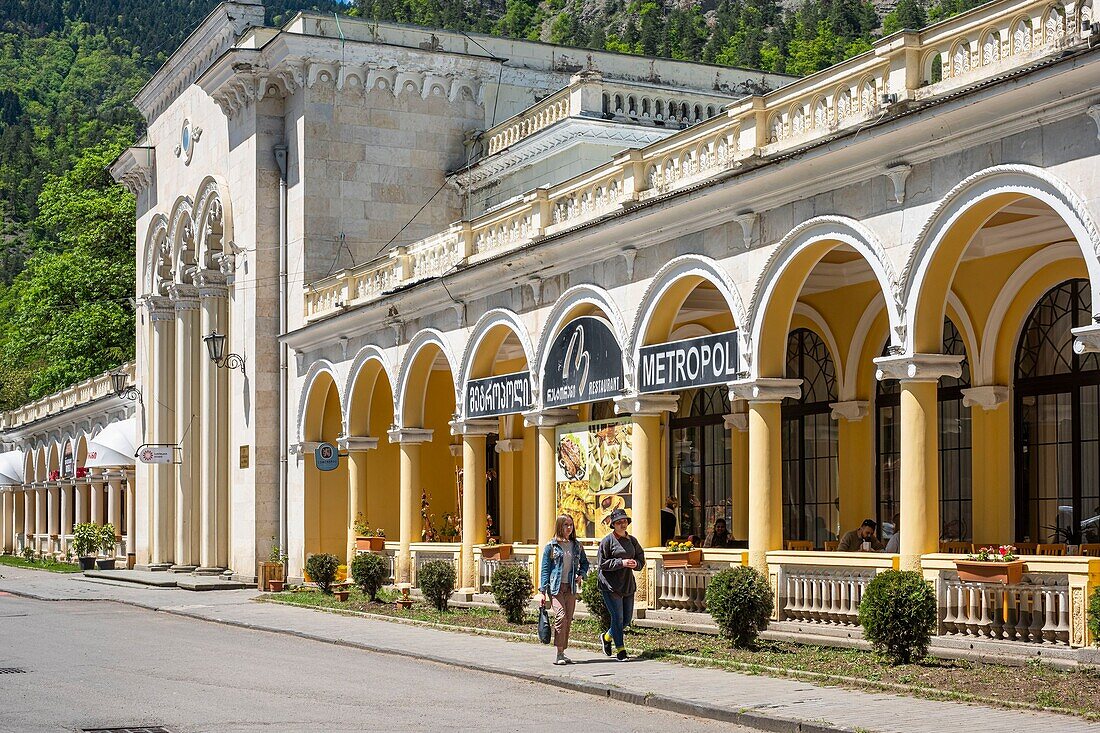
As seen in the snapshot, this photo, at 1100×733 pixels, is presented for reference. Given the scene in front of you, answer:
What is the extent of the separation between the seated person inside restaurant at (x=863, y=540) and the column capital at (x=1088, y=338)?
24.1 ft

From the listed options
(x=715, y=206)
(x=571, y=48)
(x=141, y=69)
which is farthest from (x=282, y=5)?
(x=715, y=206)

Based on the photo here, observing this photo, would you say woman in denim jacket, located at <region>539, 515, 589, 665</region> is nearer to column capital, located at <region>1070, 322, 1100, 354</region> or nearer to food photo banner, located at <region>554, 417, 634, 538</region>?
food photo banner, located at <region>554, 417, 634, 538</region>

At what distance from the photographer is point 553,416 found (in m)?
24.0

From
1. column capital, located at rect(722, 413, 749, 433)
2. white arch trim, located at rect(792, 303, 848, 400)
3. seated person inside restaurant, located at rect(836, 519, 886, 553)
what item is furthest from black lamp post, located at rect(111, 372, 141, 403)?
seated person inside restaurant, located at rect(836, 519, 886, 553)

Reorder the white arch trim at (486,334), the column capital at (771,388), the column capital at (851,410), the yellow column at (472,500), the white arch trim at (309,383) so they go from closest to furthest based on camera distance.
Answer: the column capital at (771,388) < the column capital at (851,410) < the white arch trim at (486,334) < the yellow column at (472,500) < the white arch trim at (309,383)

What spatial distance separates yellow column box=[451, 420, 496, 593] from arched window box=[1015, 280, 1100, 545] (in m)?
9.73

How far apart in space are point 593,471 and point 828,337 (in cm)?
416

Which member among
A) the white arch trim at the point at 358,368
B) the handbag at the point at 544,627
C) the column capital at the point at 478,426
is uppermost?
the white arch trim at the point at 358,368

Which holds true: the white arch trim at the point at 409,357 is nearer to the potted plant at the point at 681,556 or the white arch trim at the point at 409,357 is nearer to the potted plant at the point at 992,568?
the potted plant at the point at 681,556

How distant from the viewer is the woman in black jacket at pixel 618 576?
1711cm

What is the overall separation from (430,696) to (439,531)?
Result: 60.4 ft

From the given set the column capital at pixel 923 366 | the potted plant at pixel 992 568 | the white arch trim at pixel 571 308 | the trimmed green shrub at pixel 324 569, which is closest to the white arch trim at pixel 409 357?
the trimmed green shrub at pixel 324 569

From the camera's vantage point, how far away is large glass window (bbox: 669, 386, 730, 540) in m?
26.8

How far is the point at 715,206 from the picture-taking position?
1930cm
